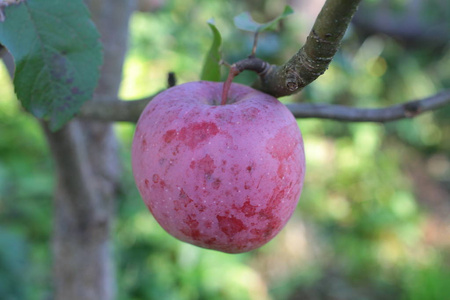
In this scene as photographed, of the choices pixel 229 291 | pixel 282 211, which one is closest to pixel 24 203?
pixel 229 291

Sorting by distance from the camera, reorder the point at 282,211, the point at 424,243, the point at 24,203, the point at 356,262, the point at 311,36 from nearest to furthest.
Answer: the point at 311,36 < the point at 282,211 < the point at 24,203 < the point at 356,262 < the point at 424,243

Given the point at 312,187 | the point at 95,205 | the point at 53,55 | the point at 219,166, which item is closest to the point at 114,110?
the point at 53,55

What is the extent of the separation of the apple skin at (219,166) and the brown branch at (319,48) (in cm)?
4

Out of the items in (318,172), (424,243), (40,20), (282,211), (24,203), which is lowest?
(424,243)

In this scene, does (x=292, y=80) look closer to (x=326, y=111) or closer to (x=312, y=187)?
(x=326, y=111)

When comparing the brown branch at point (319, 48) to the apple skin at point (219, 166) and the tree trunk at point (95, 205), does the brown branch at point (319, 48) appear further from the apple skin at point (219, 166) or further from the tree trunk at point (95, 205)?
the tree trunk at point (95, 205)

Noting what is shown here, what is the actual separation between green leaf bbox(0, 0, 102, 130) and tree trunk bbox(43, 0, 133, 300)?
1.37 feet

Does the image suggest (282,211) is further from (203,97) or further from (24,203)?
(24,203)

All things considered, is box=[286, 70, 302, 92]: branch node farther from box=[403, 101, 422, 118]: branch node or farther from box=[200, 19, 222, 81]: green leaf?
box=[403, 101, 422, 118]: branch node

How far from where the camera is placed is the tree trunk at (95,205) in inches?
36.8

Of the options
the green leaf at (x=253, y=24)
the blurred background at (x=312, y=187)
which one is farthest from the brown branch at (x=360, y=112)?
the blurred background at (x=312, y=187)

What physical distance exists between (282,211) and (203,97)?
0.14m

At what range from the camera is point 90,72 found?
1.63ft

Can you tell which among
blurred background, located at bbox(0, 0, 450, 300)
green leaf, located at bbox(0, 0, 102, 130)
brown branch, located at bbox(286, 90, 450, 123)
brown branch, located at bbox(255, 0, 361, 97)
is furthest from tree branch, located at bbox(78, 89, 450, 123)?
blurred background, located at bbox(0, 0, 450, 300)
